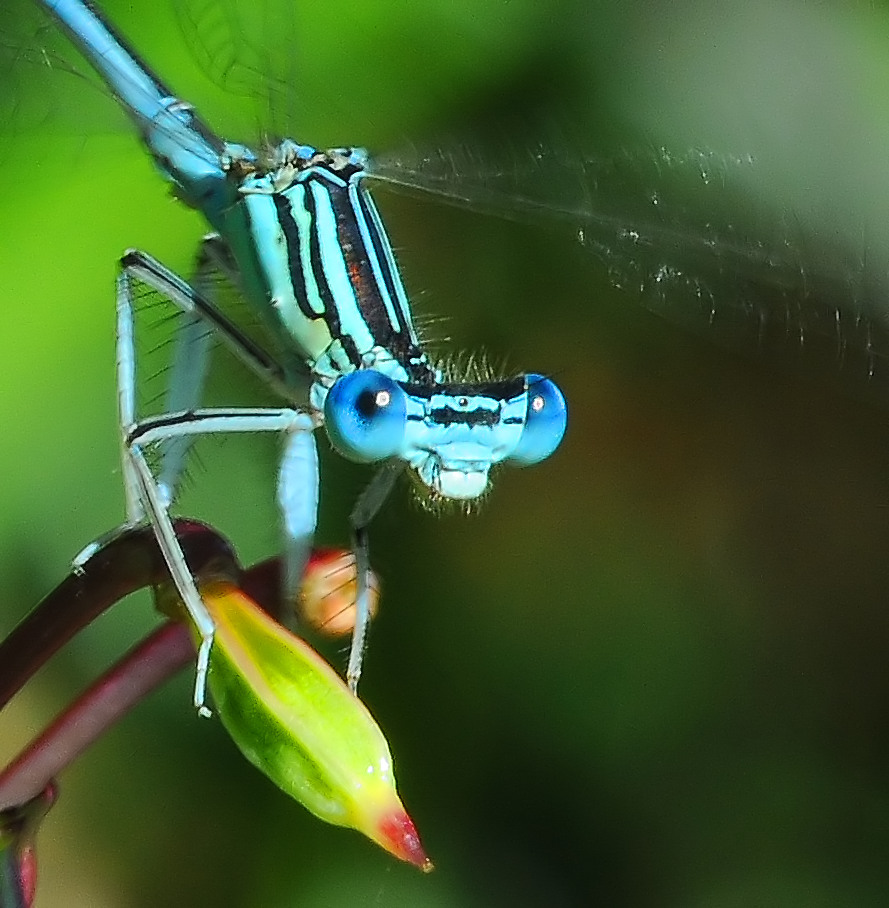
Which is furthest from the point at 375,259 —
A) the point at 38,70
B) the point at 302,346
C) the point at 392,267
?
the point at 38,70

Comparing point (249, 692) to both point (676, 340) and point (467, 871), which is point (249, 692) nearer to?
point (467, 871)

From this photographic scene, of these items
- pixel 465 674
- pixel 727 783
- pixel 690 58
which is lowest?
pixel 727 783

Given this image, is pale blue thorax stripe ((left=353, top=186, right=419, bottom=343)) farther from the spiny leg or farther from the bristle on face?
the spiny leg

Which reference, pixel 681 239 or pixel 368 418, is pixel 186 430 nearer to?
pixel 368 418

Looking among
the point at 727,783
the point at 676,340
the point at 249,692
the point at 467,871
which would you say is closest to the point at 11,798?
the point at 249,692

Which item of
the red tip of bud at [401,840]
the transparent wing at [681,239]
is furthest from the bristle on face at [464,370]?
the red tip of bud at [401,840]

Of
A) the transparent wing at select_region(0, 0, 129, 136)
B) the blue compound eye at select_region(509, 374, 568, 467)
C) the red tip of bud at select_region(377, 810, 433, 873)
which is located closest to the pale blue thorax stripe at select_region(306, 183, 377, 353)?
the blue compound eye at select_region(509, 374, 568, 467)

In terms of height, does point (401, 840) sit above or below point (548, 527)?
below

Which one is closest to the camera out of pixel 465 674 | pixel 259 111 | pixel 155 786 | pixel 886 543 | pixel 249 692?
pixel 249 692
